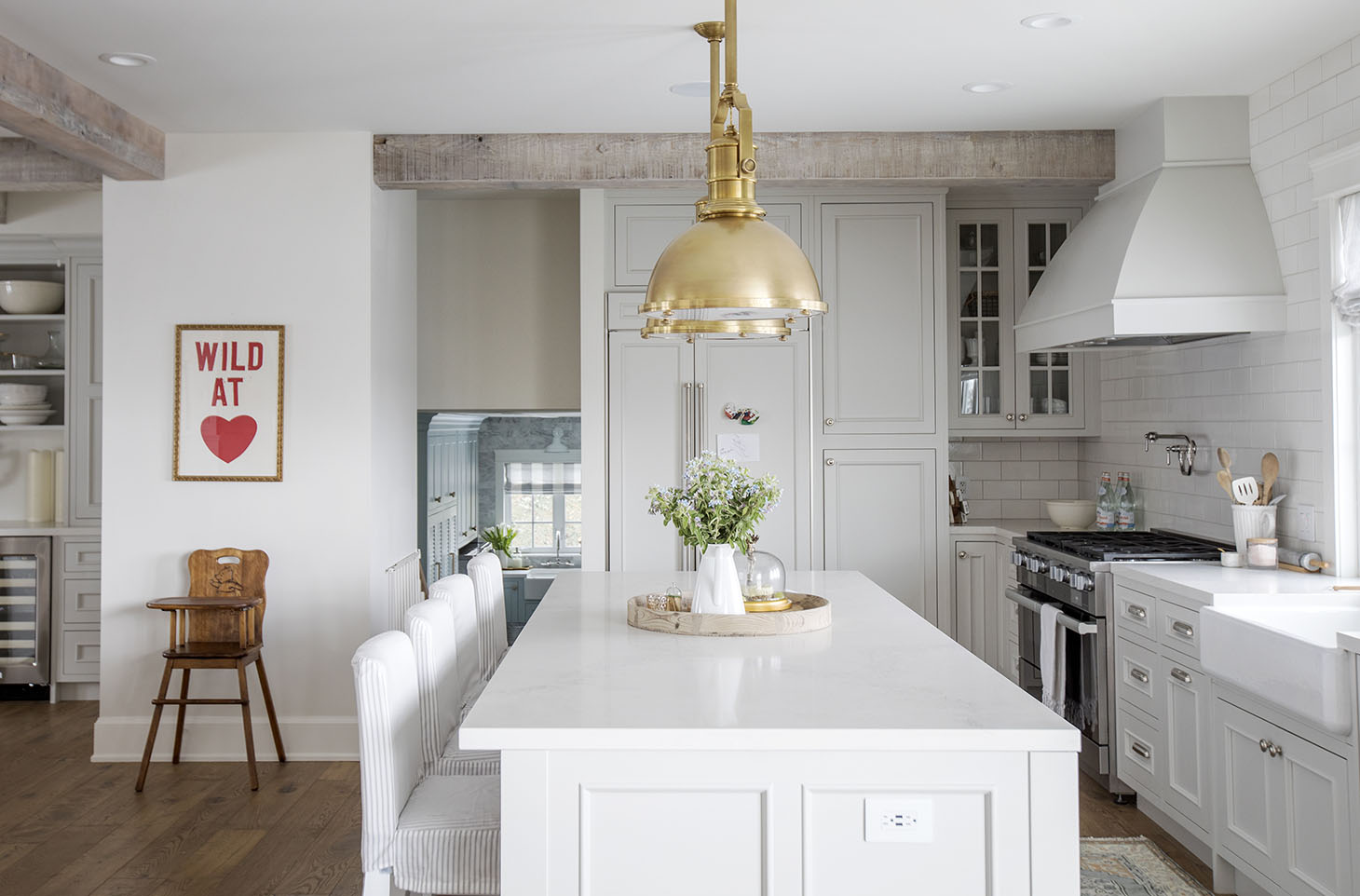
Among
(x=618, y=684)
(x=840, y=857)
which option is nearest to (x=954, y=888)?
(x=840, y=857)

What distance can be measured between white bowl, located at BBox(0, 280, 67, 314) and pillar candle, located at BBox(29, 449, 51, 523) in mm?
750

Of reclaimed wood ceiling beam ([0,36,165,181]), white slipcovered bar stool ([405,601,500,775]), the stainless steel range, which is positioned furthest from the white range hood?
reclaimed wood ceiling beam ([0,36,165,181])

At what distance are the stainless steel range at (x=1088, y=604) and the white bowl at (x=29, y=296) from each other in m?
5.02

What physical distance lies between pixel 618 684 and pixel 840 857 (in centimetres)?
58

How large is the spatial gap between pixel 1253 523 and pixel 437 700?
9.11ft

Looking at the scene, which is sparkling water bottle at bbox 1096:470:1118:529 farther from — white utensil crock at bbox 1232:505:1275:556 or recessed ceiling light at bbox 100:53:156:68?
recessed ceiling light at bbox 100:53:156:68

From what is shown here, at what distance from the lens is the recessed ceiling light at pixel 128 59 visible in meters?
3.49

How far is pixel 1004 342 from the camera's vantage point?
541cm

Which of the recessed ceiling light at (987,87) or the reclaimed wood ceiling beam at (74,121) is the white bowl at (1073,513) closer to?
the recessed ceiling light at (987,87)

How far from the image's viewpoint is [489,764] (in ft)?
8.89

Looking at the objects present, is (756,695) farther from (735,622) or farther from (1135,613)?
(1135,613)

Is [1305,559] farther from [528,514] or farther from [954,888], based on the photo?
[528,514]

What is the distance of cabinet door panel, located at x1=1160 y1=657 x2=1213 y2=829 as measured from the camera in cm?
324

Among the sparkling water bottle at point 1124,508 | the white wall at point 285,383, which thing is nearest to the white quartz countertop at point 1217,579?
the sparkling water bottle at point 1124,508
